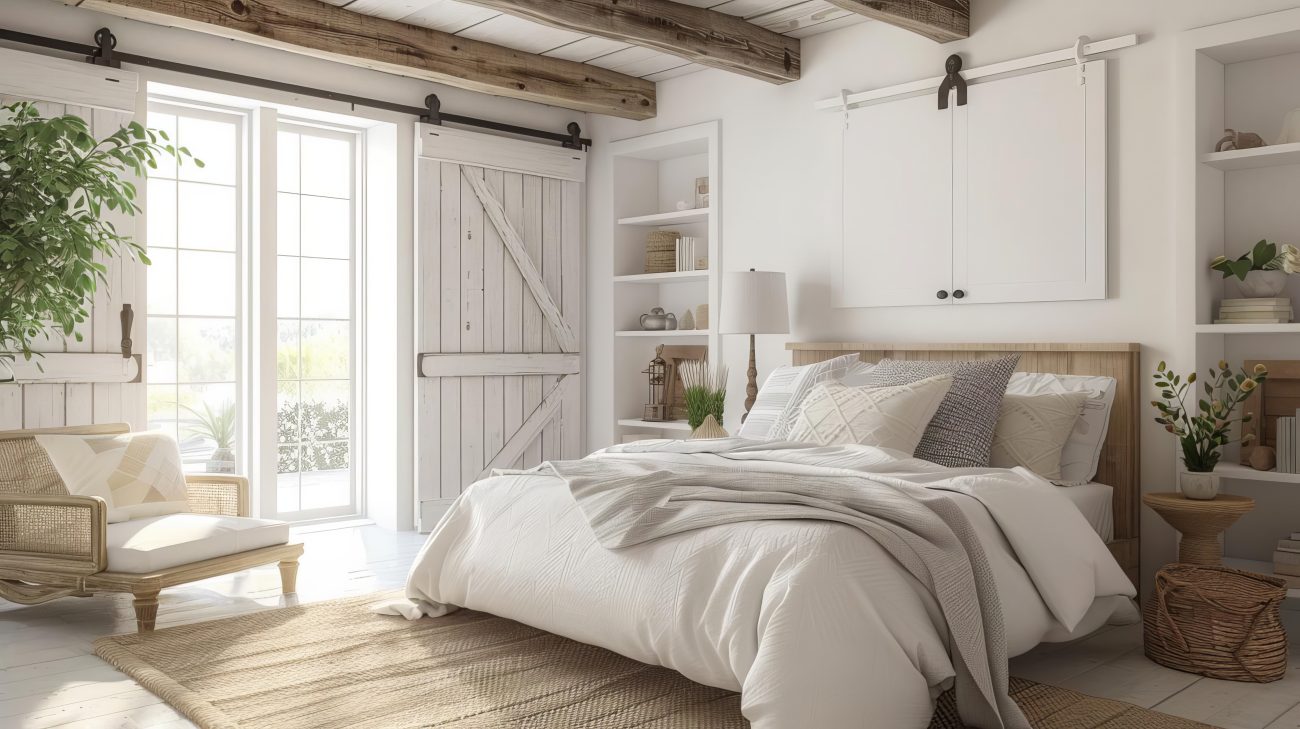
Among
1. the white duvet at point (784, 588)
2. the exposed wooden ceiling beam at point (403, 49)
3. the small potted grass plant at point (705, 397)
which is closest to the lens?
the white duvet at point (784, 588)

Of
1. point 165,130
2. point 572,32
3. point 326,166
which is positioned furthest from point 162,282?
point 572,32

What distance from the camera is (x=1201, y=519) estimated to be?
350 cm

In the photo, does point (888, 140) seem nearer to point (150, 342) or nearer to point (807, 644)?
point (807, 644)

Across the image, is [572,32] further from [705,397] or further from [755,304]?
[705,397]

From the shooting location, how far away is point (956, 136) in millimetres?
4590

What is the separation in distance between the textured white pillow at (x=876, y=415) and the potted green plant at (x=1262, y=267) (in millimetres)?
1096

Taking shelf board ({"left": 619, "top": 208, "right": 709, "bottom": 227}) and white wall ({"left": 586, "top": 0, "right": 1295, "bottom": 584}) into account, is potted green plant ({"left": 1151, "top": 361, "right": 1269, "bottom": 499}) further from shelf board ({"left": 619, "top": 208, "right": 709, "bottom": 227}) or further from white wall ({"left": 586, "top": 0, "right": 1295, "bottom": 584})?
shelf board ({"left": 619, "top": 208, "right": 709, "bottom": 227})

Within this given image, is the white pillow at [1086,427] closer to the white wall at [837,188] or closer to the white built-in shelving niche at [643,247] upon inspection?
the white wall at [837,188]

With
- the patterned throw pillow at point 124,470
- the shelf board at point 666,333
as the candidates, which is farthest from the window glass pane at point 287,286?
the shelf board at point 666,333

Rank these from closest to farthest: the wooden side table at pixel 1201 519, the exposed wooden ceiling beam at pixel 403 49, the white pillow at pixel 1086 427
A: the wooden side table at pixel 1201 519, the white pillow at pixel 1086 427, the exposed wooden ceiling beam at pixel 403 49

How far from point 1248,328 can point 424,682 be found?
307 cm

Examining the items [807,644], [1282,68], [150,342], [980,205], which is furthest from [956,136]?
[150,342]

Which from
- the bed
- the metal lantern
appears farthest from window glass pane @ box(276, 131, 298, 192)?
the bed

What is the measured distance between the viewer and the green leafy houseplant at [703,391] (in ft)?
17.0
